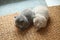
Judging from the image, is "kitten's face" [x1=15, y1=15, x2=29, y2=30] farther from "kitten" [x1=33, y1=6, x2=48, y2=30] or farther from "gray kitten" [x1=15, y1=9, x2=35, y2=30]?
"kitten" [x1=33, y1=6, x2=48, y2=30]

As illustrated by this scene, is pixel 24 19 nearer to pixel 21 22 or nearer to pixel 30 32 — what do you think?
pixel 21 22

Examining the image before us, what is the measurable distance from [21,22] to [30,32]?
0.16 metres

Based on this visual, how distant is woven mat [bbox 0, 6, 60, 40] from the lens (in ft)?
4.59

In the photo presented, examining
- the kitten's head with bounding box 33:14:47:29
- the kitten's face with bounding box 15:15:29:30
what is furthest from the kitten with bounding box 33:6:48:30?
the kitten's face with bounding box 15:15:29:30

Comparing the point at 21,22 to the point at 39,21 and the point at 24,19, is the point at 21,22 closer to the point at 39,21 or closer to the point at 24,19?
the point at 24,19

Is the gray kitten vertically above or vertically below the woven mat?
above

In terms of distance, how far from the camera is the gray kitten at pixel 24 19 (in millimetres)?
1426

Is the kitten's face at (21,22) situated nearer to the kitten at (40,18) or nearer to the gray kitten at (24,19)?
the gray kitten at (24,19)

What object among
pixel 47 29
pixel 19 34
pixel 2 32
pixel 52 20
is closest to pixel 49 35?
pixel 47 29

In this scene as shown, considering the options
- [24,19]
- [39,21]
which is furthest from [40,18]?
[24,19]

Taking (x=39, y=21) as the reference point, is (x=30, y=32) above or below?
below

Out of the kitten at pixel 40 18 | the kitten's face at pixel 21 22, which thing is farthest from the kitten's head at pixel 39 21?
the kitten's face at pixel 21 22

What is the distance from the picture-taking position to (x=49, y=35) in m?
1.41

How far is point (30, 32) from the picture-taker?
1.46 m
